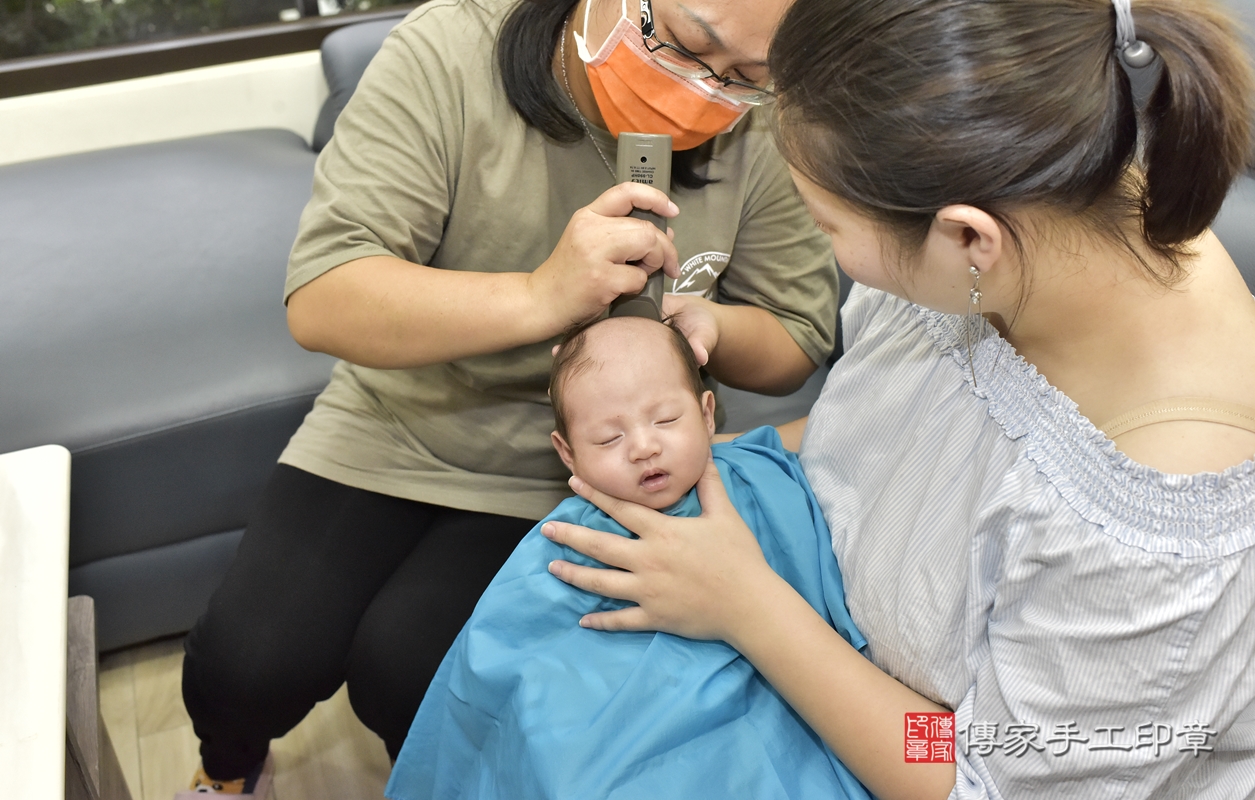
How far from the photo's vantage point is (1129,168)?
866 mm

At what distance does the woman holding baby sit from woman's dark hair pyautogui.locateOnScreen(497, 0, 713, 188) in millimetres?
387

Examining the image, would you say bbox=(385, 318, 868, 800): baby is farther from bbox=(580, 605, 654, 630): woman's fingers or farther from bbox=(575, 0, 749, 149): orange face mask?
bbox=(575, 0, 749, 149): orange face mask

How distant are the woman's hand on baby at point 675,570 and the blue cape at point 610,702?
0.03m

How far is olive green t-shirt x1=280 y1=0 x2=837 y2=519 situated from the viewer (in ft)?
4.14

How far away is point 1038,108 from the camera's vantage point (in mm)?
803

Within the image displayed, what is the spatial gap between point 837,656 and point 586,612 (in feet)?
1.00

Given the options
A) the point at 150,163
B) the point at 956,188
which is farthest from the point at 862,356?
the point at 150,163

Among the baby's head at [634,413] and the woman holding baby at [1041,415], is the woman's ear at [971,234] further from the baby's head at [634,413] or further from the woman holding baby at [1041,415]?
the baby's head at [634,413]

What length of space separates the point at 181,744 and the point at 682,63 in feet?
4.84

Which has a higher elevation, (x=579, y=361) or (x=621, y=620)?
(x=579, y=361)

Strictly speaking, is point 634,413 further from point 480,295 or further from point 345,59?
point 345,59
